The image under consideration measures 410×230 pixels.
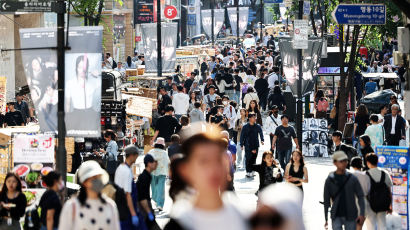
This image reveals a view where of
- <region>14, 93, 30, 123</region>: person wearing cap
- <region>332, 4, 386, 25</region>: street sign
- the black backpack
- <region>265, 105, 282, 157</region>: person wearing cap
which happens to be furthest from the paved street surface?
<region>14, 93, 30, 123</region>: person wearing cap

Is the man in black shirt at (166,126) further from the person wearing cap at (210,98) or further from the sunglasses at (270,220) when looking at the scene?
the sunglasses at (270,220)

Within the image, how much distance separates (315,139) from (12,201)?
44.6 ft

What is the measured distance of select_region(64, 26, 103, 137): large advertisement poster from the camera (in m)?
12.7

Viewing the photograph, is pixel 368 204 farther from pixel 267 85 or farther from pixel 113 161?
pixel 267 85

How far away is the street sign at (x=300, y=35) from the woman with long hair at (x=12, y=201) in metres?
11.4

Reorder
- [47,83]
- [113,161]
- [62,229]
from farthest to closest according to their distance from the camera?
[113,161]
[47,83]
[62,229]

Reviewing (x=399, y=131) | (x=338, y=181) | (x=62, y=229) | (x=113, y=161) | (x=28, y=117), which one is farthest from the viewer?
(x=28, y=117)

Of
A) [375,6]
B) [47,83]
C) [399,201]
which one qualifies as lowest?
[399,201]

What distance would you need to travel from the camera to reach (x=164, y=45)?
106 feet

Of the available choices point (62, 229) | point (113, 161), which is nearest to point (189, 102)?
point (113, 161)

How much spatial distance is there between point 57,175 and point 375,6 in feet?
32.0

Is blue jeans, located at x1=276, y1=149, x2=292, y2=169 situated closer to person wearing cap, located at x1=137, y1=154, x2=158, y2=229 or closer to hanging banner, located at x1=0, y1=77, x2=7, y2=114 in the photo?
person wearing cap, located at x1=137, y1=154, x2=158, y2=229

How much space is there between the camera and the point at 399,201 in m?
12.9

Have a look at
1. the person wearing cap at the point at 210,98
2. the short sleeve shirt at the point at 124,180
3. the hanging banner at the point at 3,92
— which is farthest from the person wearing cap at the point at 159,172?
the person wearing cap at the point at 210,98
